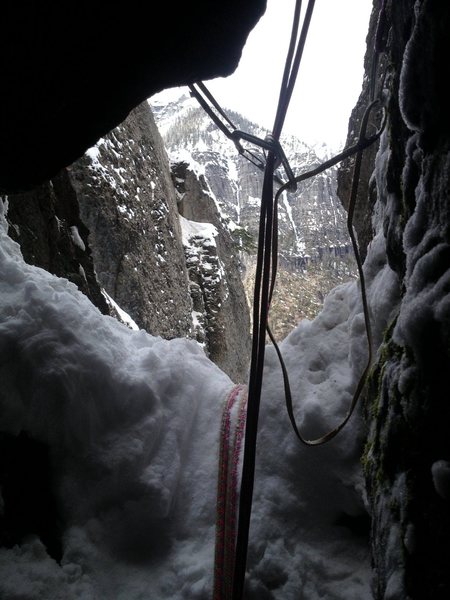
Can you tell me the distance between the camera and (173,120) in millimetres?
104000

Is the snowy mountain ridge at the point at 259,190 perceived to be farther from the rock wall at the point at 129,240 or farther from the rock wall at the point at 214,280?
the rock wall at the point at 129,240

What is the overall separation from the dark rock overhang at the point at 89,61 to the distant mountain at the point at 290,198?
68624 millimetres

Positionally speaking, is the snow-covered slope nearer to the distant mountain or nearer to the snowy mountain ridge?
the distant mountain

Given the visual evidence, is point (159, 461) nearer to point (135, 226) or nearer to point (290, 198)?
point (135, 226)

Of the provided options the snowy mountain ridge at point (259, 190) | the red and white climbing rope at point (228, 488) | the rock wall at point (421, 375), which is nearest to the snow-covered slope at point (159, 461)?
the red and white climbing rope at point (228, 488)

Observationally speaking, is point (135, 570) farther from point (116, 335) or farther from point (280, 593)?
point (116, 335)

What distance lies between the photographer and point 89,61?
6.14 feet

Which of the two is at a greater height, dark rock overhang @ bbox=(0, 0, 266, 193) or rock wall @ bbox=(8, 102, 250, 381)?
rock wall @ bbox=(8, 102, 250, 381)

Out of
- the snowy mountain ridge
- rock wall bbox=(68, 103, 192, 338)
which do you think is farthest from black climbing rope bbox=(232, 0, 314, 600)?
the snowy mountain ridge

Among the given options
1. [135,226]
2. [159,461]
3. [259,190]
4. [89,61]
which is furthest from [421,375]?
[259,190]

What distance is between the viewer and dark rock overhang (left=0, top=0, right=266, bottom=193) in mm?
1664

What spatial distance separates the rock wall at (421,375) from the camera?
1.09 m

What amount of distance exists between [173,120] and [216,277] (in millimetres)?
102014

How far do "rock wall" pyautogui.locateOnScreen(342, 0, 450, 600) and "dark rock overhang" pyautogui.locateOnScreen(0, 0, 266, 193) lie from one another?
0.96m
